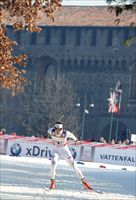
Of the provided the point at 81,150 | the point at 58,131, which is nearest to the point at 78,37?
the point at 81,150

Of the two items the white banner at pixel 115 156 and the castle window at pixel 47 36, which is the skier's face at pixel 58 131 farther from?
the castle window at pixel 47 36

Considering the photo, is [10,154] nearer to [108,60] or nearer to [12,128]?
[12,128]

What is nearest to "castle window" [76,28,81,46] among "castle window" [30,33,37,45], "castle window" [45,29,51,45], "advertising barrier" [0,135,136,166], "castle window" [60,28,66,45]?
"castle window" [60,28,66,45]

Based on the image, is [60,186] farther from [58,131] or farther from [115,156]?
[115,156]

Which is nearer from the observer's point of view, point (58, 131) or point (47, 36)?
point (58, 131)

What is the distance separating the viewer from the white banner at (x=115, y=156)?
42.8 metres

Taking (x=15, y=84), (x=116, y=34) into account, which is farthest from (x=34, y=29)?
(x=116, y=34)

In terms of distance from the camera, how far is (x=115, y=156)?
4309 centimetres

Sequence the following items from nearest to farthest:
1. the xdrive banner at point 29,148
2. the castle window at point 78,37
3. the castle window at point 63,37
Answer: the xdrive banner at point 29,148 < the castle window at point 78,37 < the castle window at point 63,37

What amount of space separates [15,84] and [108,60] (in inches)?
2794

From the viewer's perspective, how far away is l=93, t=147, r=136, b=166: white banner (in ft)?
140

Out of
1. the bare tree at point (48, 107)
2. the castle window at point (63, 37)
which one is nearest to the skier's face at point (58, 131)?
the bare tree at point (48, 107)

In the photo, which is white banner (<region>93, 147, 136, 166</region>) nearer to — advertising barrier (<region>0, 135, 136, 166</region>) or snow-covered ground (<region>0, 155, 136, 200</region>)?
advertising barrier (<region>0, 135, 136, 166</region>)

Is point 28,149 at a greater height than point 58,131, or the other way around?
point 28,149
